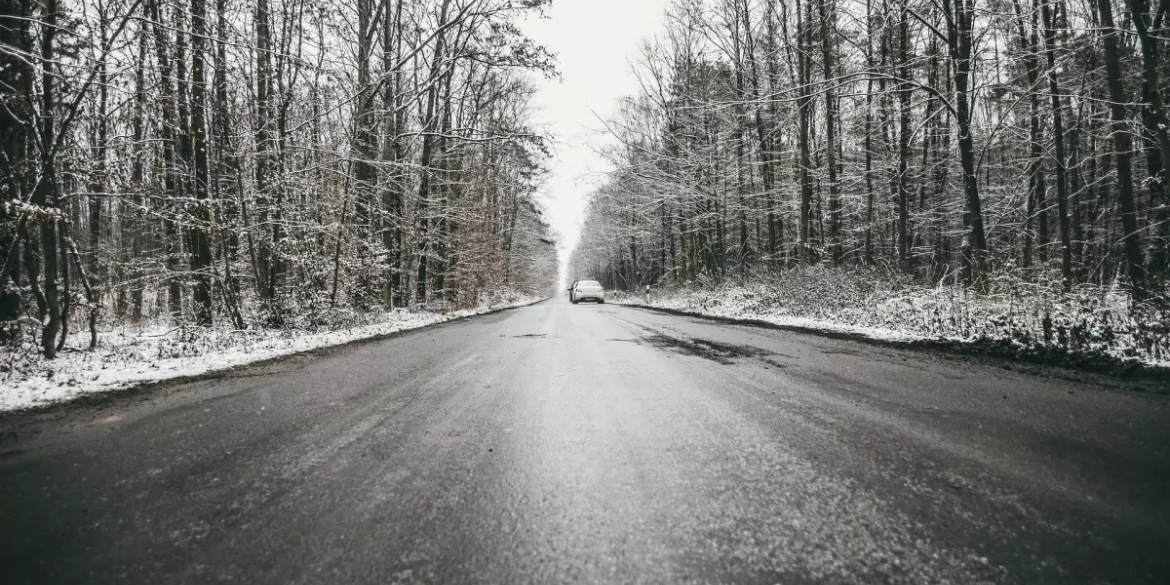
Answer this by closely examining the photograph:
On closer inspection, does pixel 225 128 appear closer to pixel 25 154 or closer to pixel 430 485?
pixel 25 154

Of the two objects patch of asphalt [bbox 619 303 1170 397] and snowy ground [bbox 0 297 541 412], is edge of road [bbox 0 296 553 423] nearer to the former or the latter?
snowy ground [bbox 0 297 541 412]

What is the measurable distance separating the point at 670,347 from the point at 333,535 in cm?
526

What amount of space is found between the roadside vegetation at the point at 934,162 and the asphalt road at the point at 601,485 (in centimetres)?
377

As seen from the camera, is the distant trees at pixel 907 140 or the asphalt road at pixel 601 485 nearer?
the asphalt road at pixel 601 485

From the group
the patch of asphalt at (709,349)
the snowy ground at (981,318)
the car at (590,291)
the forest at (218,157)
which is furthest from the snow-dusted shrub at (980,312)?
the car at (590,291)

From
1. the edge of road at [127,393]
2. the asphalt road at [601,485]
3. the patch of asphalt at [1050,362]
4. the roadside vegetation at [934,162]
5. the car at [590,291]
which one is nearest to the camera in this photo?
the asphalt road at [601,485]

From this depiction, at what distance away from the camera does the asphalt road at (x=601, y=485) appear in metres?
1.39

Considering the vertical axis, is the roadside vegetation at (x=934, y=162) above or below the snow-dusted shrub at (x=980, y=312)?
above

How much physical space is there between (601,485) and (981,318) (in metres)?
8.23

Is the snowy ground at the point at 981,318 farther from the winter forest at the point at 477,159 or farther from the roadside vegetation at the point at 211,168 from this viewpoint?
the roadside vegetation at the point at 211,168

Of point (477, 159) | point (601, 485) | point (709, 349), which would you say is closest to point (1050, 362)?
point (709, 349)

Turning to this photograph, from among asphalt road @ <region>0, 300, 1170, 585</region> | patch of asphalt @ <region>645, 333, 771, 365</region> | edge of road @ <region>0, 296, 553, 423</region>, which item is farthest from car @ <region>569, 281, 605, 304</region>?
asphalt road @ <region>0, 300, 1170, 585</region>

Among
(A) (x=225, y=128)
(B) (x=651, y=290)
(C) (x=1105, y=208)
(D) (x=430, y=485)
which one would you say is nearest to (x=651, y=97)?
(B) (x=651, y=290)

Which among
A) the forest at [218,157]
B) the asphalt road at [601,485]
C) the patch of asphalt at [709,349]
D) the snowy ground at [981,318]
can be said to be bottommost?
the asphalt road at [601,485]
